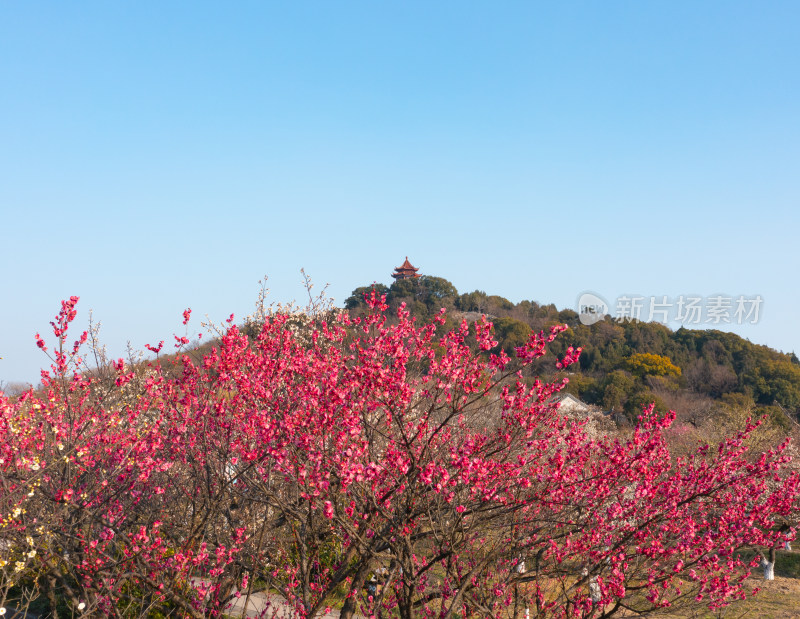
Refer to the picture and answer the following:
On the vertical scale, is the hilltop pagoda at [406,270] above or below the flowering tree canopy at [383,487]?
above

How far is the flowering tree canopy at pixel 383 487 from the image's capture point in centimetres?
539

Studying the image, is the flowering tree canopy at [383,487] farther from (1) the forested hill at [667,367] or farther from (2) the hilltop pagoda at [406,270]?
(2) the hilltop pagoda at [406,270]

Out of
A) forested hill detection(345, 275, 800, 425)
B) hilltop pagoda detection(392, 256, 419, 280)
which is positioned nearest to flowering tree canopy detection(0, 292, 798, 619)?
forested hill detection(345, 275, 800, 425)

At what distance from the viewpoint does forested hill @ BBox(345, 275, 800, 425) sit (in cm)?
3622

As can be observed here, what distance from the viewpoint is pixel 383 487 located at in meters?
6.43

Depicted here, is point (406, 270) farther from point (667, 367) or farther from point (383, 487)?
point (383, 487)

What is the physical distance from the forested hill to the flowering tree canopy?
78.4 feet

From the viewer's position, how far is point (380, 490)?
6305mm

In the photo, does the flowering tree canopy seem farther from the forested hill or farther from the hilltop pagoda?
the hilltop pagoda

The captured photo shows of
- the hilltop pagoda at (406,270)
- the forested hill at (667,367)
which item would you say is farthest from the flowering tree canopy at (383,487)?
the hilltop pagoda at (406,270)

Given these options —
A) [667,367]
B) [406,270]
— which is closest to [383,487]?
[667,367]

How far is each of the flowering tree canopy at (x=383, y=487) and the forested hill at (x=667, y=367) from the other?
23.9 m

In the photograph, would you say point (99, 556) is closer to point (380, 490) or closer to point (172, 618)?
point (172, 618)

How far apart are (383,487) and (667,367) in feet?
131
